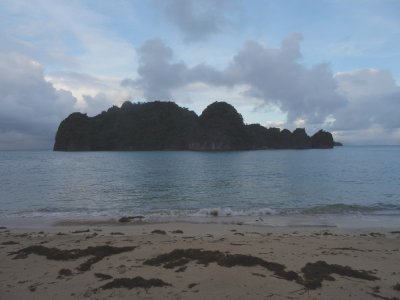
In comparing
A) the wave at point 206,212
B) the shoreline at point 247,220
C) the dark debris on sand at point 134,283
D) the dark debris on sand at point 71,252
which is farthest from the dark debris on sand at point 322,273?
the wave at point 206,212

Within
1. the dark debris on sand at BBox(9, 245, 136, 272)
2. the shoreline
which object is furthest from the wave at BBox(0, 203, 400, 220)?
the dark debris on sand at BBox(9, 245, 136, 272)

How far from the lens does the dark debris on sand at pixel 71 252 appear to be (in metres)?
8.55

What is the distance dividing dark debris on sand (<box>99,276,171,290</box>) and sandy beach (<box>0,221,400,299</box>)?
0.02 metres

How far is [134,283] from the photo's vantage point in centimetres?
654

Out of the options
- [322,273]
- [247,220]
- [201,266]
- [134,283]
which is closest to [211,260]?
[201,266]

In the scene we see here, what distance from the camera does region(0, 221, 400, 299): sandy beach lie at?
6.24 metres

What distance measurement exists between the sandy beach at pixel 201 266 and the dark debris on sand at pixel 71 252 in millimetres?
24

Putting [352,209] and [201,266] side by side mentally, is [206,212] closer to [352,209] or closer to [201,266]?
[352,209]

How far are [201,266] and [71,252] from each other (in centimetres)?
377

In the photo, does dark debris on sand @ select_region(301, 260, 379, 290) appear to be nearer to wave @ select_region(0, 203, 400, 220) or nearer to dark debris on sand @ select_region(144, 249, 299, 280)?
dark debris on sand @ select_region(144, 249, 299, 280)

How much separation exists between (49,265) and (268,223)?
9574mm

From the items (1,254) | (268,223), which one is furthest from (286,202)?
(1,254)

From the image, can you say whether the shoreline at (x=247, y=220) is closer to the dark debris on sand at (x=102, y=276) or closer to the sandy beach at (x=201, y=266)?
the sandy beach at (x=201, y=266)

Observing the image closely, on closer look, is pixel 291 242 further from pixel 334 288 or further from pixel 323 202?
pixel 323 202
